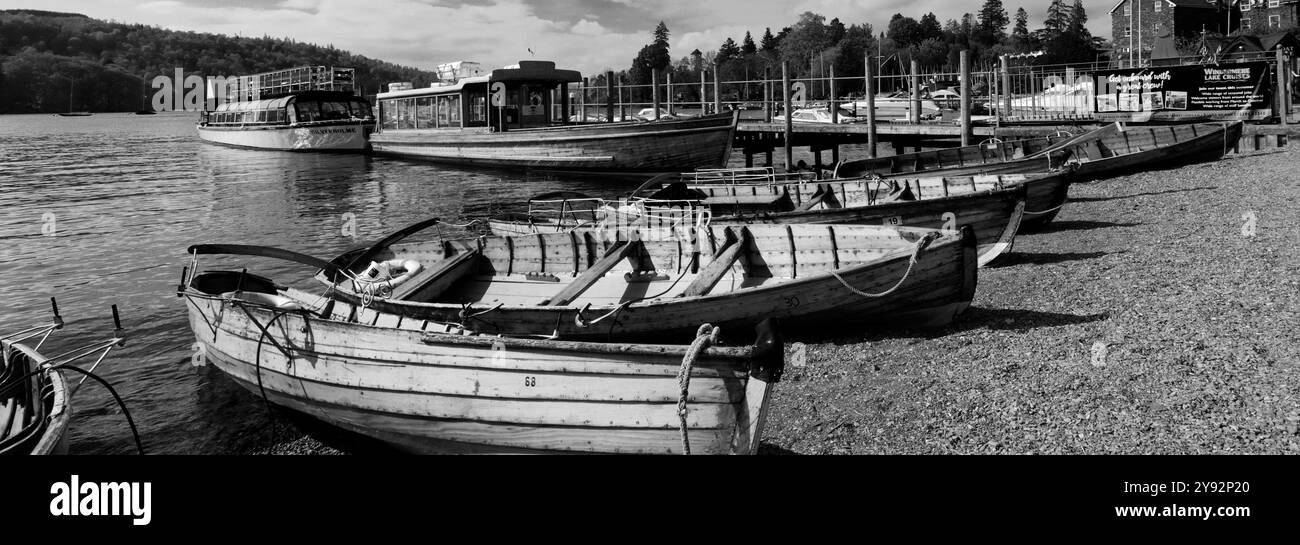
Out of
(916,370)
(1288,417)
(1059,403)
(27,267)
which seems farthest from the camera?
(27,267)

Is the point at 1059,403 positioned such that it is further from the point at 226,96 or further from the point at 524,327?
the point at 226,96

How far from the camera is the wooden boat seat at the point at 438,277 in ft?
34.4

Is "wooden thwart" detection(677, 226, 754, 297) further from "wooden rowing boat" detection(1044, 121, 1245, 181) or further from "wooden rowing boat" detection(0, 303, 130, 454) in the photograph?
"wooden rowing boat" detection(1044, 121, 1245, 181)

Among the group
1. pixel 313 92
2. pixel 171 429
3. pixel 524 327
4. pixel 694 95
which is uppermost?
pixel 694 95

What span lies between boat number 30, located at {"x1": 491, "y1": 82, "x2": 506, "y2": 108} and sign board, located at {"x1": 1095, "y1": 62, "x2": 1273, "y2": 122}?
21.3 m

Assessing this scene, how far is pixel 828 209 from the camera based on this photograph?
555 inches

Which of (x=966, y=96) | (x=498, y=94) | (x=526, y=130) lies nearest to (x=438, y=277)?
(x=966, y=96)

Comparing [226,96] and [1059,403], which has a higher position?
[226,96]

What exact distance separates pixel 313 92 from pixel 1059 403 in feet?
160

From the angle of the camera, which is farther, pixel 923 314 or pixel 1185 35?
pixel 1185 35

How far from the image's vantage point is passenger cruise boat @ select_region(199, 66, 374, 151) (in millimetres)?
47031

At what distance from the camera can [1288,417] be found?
6.24 meters

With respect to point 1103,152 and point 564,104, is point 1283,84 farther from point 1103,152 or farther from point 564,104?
point 564,104

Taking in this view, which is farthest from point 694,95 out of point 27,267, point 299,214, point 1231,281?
point 1231,281
